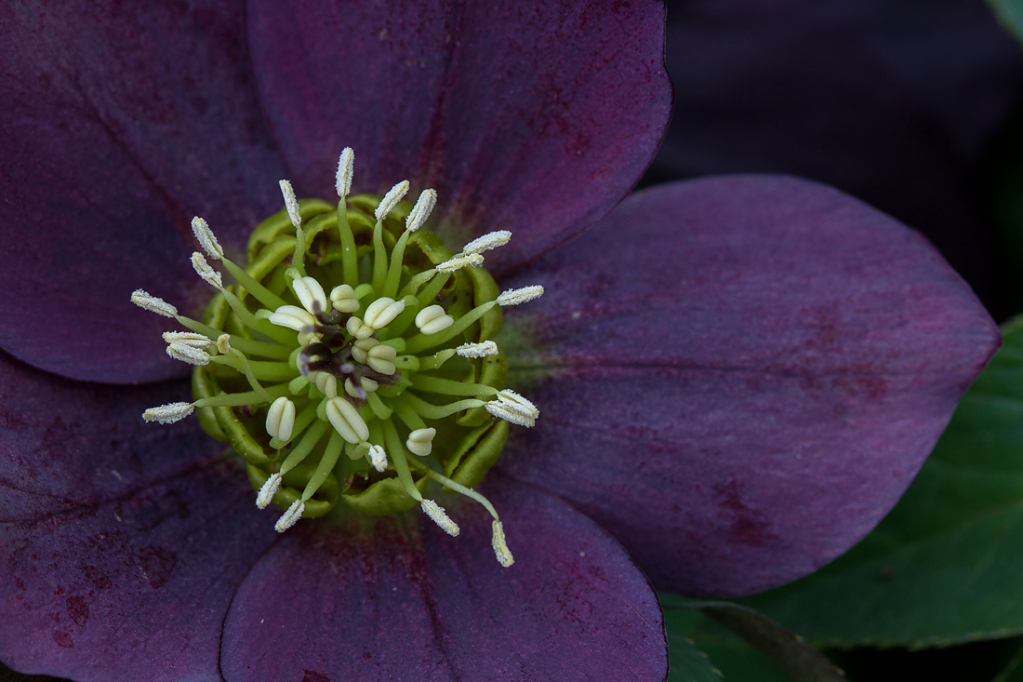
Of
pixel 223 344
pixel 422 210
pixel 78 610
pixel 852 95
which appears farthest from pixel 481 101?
pixel 852 95

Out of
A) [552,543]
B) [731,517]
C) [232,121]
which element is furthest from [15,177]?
[731,517]

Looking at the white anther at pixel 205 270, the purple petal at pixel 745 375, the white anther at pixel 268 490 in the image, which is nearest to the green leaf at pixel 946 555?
the purple petal at pixel 745 375

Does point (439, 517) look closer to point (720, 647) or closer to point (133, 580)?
point (133, 580)

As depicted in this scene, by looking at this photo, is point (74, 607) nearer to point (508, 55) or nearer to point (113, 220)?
point (113, 220)

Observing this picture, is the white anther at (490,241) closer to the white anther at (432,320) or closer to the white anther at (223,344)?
the white anther at (432,320)

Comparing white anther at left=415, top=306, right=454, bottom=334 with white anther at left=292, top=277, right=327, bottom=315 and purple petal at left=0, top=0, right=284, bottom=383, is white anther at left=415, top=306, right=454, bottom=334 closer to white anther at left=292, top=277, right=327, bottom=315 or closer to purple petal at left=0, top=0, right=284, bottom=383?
white anther at left=292, top=277, right=327, bottom=315
